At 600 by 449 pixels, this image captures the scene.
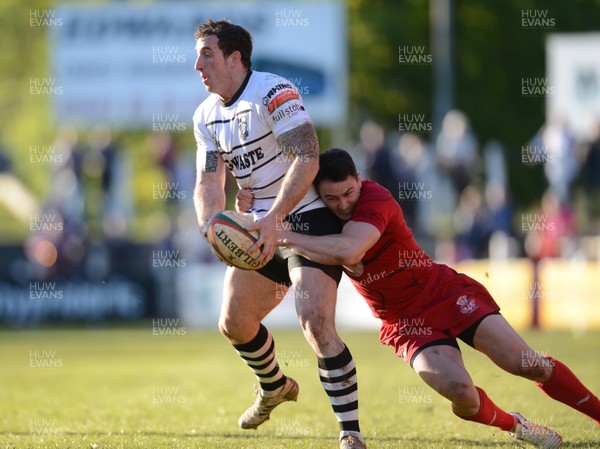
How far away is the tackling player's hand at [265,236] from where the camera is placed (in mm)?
6586

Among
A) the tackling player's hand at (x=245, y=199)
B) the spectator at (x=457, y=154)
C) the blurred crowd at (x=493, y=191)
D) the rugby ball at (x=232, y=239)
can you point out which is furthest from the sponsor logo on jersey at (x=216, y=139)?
the spectator at (x=457, y=154)

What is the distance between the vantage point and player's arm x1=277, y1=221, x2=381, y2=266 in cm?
662

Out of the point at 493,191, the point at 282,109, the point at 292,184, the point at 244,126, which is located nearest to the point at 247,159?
the point at 244,126

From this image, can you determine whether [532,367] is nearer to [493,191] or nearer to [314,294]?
[314,294]

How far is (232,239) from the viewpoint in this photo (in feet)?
21.6

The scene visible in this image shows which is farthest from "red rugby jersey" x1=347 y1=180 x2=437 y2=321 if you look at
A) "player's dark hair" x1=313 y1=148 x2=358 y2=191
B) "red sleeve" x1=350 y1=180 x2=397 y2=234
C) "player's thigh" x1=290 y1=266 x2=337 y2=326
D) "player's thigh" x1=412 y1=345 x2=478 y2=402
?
"player's thigh" x1=412 y1=345 x2=478 y2=402

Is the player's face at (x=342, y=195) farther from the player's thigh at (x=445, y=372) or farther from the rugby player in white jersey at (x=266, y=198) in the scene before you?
the player's thigh at (x=445, y=372)

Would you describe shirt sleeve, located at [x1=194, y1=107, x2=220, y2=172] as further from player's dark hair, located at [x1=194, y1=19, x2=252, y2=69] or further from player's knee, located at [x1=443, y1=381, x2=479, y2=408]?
player's knee, located at [x1=443, y1=381, x2=479, y2=408]

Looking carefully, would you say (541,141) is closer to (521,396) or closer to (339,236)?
(521,396)

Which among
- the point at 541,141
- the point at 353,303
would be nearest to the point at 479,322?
the point at 353,303

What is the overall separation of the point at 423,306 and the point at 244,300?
1210 mm

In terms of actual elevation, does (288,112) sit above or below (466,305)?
above

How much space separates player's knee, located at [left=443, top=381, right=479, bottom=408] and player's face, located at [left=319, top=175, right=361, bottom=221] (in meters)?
1.27

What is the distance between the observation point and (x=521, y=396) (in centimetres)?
959
